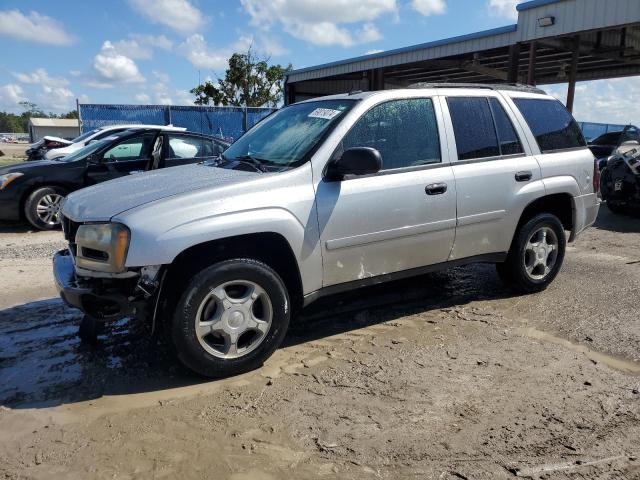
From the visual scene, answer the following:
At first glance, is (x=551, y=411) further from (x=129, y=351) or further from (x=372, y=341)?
(x=129, y=351)

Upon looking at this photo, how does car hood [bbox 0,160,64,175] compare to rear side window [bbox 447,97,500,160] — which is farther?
car hood [bbox 0,160,64,175]

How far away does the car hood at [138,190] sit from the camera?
332 centimetres

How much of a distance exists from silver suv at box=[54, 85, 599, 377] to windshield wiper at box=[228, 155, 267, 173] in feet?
0.08

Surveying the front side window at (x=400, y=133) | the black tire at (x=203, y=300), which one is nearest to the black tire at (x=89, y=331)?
the black tire at (x=203, y=300)

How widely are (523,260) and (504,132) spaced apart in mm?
1213

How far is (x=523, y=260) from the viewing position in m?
4.96

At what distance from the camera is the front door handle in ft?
13.5

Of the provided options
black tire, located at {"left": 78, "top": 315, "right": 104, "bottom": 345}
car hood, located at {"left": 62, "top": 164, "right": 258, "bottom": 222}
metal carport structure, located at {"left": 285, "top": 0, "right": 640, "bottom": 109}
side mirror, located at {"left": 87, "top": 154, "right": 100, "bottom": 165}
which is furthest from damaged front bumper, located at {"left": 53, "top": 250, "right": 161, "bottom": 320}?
metal carport structure, located at {"left": 285, "top": 0, "right": 640, "bottom": 109}

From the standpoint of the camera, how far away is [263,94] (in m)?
39.5

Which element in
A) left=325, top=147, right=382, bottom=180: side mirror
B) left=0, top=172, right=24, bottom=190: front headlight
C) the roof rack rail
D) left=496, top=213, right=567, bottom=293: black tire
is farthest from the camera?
left=0, top=172, right=24, bottom=190: front headlight

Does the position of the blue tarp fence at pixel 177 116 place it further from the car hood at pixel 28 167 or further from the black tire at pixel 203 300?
the black tire at pixel 203 300

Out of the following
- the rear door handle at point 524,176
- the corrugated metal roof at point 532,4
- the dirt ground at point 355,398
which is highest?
the corrugated metal roof at point 532,4

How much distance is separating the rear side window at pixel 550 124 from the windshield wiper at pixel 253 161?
2581mm

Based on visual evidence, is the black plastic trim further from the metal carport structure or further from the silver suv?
the metal carport structure
